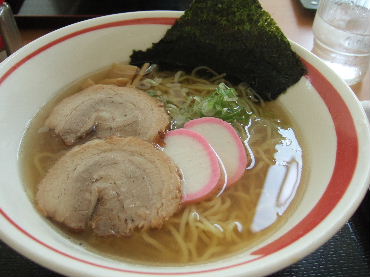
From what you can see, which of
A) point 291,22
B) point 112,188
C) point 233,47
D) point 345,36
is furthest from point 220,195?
point 291,22

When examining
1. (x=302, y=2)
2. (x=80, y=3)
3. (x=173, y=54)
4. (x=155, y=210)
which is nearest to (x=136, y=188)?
(x=155, y=210)

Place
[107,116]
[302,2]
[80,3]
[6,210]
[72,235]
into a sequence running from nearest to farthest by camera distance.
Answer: [6,210]
[72,235]
[107,116]
[80,3]
[302,2]

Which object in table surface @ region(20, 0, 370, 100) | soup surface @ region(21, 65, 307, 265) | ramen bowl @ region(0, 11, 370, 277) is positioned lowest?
soup surface @ region(21, 65, 307, 265)

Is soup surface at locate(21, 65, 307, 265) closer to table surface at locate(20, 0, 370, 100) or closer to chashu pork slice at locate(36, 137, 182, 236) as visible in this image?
chashu pork slice at locate(36, 137, 182, 236)

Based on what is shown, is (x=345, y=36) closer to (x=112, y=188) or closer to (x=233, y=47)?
(x=233, y=47)

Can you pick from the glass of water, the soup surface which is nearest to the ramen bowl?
the soup surface

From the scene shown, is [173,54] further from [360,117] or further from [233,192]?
[360,117]

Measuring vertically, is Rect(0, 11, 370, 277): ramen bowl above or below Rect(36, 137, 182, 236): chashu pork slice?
above
